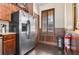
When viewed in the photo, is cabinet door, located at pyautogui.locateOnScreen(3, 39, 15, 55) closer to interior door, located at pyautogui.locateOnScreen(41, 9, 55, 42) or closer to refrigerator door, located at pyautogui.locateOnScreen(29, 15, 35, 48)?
refrigerator door, located at pyautogui.locateOnScreen(29, 15, 35, 48)

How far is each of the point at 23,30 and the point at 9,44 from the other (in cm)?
27

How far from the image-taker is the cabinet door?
1.66 meters

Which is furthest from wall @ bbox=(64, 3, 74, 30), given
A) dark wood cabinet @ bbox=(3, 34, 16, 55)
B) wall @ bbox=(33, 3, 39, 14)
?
dark wood cabinet @ bbox=(3, 34, 16, 55)

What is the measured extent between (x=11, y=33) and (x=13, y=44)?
0.15 metres

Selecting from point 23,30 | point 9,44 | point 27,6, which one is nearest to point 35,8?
point 27,6

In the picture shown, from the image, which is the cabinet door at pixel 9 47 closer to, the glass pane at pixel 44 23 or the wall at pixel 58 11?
the glass pane at pixel 44 23

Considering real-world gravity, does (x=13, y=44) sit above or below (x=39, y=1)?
below

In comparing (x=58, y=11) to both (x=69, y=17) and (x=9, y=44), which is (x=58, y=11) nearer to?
(x=69, y=17)

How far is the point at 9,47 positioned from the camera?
1711 mm

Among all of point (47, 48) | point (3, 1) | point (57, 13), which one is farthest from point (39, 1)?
point (47, 48)

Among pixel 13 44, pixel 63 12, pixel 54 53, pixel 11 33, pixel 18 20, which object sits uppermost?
pixel 63 12

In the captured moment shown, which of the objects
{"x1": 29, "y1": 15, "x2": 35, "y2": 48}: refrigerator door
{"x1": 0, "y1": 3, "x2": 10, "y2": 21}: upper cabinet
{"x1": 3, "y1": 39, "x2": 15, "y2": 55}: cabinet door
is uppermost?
{"x1": 0, "y1": 3, "x2": 10, "y2": 21}: upper cabinet

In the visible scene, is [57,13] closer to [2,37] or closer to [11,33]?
[11,33]

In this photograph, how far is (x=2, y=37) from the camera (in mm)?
1631
